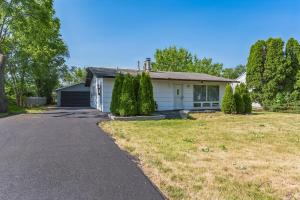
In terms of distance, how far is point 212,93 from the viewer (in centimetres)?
1827

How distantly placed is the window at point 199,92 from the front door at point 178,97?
1.31 m

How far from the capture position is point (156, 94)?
53.6 feet

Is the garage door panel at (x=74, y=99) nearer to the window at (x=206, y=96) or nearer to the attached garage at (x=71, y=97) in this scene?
the attached garage at (x=71, y=97)

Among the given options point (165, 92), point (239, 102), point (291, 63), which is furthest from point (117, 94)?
point (291, 63)

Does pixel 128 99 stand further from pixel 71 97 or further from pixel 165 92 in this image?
pixel 71 97

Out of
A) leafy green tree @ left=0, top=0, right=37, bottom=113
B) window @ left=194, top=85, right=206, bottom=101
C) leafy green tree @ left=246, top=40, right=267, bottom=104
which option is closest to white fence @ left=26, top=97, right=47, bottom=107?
leafy green tree @ left=0, top=0, right=37, bottom=113

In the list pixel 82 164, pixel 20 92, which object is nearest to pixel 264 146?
pixel 82 164

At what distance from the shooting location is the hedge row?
11.4 metres

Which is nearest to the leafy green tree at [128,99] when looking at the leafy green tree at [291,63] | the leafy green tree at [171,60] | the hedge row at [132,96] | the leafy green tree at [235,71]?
the hedge row at [132,96]

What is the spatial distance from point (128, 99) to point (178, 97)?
6.60 m

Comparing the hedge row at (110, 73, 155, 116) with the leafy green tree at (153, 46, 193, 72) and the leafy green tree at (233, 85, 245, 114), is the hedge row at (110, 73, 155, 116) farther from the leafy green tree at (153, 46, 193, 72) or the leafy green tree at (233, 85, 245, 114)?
the leafy green tree at (153, 46, 193, 72)

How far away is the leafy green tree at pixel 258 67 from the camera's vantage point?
68.1 feet

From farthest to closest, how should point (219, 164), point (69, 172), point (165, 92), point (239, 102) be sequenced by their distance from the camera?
point (165, 92), point (239, 102), point (219, 164), point (69, 172)

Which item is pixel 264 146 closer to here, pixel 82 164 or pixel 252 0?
pixel 82 164
